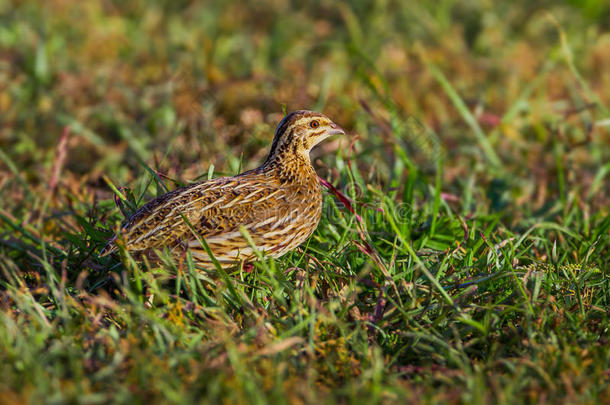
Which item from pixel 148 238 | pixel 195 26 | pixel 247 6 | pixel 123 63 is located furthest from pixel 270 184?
pixel 247 6

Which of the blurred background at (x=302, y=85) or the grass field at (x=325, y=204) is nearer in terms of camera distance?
the grass field at (x=325, y=204)

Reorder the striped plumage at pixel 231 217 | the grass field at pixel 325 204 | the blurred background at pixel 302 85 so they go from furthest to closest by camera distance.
A: the blurred background at pixel 302 85
the striped plumage at pixel 231 217
the grass field at pixel 325 204

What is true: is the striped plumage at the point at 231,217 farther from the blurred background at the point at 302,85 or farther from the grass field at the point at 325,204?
the blurred background at the point at 302,85

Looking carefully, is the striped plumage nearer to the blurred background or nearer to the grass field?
the grass field

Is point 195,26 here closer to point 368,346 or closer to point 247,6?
point 247,6

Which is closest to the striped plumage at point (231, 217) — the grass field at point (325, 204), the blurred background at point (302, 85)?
the grass field at point (325, 204)

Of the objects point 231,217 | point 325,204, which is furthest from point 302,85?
point 231,217

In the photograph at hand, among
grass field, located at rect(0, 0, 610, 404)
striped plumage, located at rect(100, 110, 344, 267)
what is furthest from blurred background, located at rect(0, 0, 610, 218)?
striped plumage, located at rect(100, 110, 344, 267)
